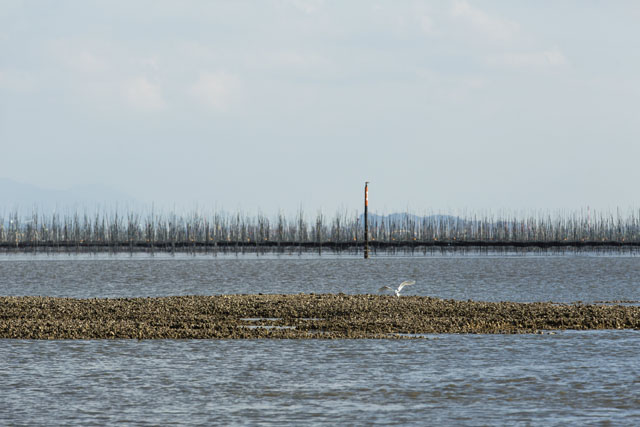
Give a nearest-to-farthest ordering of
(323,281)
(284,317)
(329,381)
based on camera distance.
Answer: (329,381) < (284,317) < (323,281)

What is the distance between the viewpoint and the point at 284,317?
3141cm

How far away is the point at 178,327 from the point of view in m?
28.5

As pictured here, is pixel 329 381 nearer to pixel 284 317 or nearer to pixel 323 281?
pixel 284 317

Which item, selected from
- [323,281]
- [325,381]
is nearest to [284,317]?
[325,381]

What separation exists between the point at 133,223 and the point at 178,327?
89009mm

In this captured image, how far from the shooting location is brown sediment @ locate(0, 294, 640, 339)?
27094 mm

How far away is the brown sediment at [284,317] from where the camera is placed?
27.1m

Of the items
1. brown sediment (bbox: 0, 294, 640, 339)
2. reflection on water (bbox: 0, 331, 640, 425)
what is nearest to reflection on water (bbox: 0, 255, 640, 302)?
brown sediment (bbox: 0, 294, 640, 339)

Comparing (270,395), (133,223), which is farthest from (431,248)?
(270,395)

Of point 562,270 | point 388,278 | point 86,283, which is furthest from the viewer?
point 562,270

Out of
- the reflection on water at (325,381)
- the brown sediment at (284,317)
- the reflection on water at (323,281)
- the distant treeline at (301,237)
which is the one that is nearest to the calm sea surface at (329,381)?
the reflection on water at (325,381)

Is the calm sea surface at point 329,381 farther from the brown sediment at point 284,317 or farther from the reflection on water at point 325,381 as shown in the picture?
the brown sediment at point 284,317

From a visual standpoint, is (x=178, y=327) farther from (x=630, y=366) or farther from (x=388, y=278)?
(x=388, y=278)

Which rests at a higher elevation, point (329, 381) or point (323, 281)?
point (323, 281)
